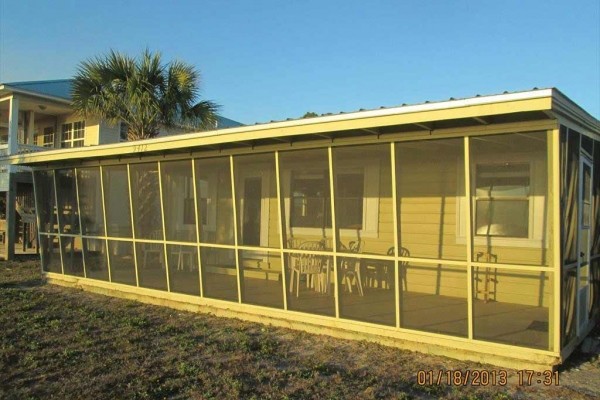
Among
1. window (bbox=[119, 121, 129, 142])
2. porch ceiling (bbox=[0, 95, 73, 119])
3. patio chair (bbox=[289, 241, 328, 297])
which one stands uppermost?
porch ceiling (bbox=[0, 95, 73, 119])

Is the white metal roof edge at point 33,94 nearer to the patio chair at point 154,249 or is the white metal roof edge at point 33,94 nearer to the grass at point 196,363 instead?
the patio chair at point 154,249

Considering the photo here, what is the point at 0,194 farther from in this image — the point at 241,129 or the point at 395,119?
the point at 395,119

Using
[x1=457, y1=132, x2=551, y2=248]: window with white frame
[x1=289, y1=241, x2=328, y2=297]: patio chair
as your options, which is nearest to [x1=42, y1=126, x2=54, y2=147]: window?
[x1=289, y1=241, x2=328, y2=297]: patio chair

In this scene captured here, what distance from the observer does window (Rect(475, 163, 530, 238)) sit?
6344 mm

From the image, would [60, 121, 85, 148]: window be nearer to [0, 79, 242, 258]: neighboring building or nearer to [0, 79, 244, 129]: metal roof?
[0, 79, 242, 258]: neighboring building

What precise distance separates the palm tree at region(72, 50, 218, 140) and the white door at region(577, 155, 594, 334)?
9.93 meters

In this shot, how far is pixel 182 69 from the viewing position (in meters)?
13.5

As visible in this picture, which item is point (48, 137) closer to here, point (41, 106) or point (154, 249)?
point (41, 106)

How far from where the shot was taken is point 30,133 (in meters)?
18.2

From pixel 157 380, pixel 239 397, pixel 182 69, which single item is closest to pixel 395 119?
pixel 239 397

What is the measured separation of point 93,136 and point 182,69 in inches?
238

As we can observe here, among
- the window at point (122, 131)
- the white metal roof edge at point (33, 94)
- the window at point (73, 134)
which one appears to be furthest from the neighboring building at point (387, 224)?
the window at point (73, 134)

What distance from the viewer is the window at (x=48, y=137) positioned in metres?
19.9

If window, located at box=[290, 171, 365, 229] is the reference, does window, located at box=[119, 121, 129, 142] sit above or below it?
above
